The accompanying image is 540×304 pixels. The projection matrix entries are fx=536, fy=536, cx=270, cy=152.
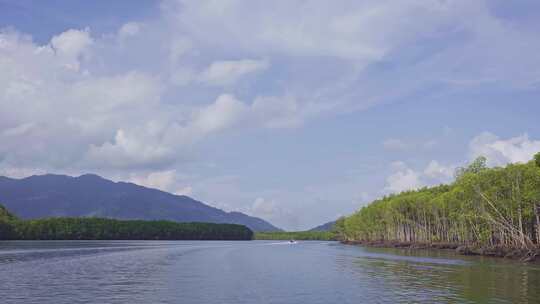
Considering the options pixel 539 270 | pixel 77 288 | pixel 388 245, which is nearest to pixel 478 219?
pixel 539 270

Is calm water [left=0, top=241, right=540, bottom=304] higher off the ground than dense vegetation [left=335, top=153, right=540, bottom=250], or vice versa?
dense vegetation [left=335, top=153, right=540, bottom=250]

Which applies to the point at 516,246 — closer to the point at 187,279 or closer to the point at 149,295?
the point at 187,279

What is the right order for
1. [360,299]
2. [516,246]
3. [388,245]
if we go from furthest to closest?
[388,245] < [516,246] < [360,299]

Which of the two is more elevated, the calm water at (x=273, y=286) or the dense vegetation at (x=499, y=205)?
the dense vegetation at (x=499, y=205)

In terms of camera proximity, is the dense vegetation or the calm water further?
the dense vegetation

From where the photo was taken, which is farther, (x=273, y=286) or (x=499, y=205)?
(x=499, y=205)

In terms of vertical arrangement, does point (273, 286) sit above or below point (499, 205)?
below

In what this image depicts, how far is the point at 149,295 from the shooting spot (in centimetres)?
4256

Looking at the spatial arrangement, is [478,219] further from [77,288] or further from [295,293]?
[77,288]

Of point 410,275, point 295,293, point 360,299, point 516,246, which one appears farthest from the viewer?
point 516,246

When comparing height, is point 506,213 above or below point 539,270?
above

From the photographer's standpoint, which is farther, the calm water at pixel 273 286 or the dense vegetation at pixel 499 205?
the dense vegetation at pixel 499 205

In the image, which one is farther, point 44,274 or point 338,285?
point 44,274

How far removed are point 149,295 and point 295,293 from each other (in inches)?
467
